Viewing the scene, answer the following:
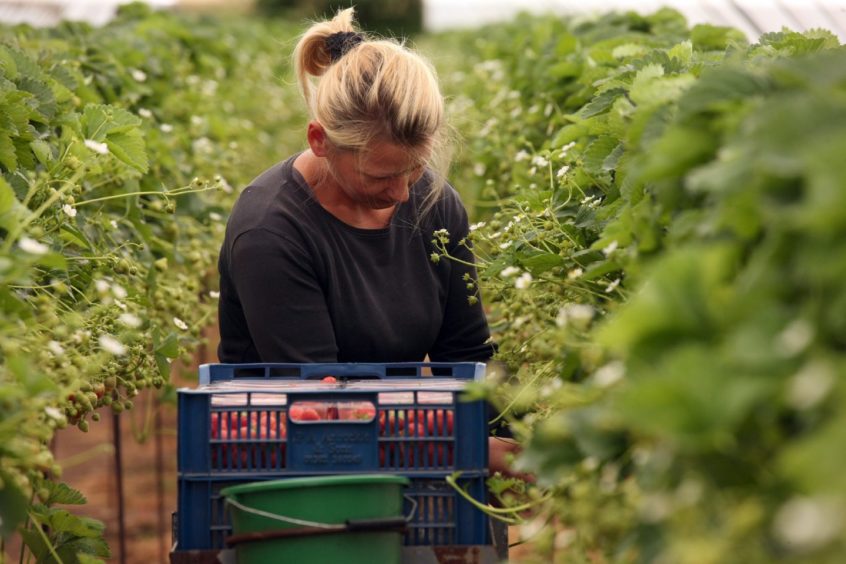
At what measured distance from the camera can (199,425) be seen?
2.32m

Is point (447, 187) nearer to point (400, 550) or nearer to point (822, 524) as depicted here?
point (400, 550)

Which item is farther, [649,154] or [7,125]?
[7,125]

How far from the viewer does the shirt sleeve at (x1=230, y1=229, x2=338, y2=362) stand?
332 centimetres

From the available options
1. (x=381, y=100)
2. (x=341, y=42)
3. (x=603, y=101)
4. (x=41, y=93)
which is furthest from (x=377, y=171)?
(x=41, y=93)

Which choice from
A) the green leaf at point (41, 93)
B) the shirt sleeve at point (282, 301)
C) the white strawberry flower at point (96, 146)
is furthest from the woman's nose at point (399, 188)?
the green leaf at point (41, 93)

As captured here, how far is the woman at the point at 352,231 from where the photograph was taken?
3338mm

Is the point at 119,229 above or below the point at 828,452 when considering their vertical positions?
above

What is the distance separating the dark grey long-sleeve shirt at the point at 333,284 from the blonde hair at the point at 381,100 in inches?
8.6

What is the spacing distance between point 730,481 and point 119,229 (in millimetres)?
2880

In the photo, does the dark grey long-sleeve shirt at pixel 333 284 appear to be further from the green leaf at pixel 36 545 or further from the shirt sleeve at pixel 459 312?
the green leaf at pixel 36 545

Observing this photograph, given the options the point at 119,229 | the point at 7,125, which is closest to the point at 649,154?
the point at 7,125

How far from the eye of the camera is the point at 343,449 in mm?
2352

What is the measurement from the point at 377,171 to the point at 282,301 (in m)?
0.43

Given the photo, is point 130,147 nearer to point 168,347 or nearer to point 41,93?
point 41,93
